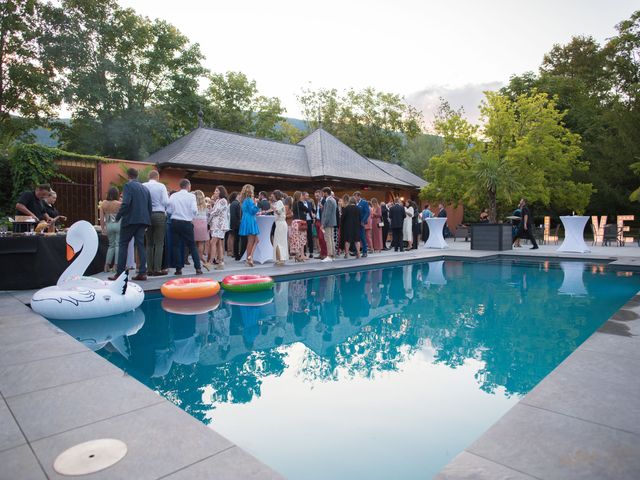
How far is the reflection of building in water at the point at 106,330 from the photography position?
12.6 ft

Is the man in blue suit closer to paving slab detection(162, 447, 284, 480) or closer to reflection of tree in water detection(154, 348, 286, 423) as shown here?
reflection of tree in water detection(154, 348, 286, 423)

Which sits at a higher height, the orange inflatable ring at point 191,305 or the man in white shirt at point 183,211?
the man in white shirt at point 183,211

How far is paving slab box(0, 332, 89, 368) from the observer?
3052 mm

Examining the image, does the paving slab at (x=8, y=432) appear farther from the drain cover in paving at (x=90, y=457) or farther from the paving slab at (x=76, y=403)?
the drain cover in paving at (x=90, y=457)

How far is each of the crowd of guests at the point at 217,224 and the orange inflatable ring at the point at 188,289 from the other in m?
1.33

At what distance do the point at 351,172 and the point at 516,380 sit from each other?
17.0 metres

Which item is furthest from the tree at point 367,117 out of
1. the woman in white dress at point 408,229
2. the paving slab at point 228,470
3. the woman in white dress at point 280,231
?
the paving slab at point 228,470

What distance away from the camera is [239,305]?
565cm

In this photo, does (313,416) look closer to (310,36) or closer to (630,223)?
(310,36)

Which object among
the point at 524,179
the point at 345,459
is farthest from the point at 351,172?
the point at 345,459

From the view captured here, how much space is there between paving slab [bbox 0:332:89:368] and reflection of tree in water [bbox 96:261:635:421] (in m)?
0.43

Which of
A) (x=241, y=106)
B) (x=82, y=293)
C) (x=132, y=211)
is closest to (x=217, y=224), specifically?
(x=132, y=211)

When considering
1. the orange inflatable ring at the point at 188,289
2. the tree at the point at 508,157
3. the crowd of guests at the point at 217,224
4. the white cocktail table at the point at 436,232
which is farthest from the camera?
the tree at the point at 508,157

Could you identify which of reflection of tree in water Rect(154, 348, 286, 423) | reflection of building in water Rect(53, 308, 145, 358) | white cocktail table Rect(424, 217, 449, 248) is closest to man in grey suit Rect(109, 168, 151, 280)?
reflection of building in water Rect(53, 308, 145, 358)
